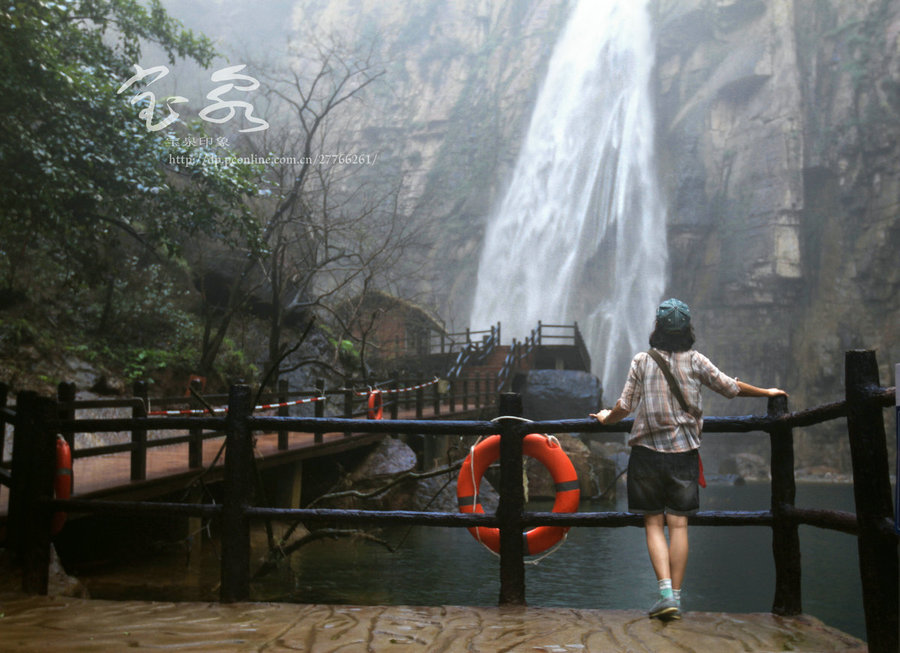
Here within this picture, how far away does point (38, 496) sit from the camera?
161 inches

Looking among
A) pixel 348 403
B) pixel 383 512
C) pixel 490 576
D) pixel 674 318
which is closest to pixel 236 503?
pixel 383 512

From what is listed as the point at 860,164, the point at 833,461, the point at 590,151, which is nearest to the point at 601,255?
the point at 590,151

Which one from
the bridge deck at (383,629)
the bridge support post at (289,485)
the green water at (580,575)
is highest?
the bridge deck at (383,629)

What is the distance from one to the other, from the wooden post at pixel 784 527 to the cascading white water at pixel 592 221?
33.2m

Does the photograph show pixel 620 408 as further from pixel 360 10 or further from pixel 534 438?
pixel 360 10

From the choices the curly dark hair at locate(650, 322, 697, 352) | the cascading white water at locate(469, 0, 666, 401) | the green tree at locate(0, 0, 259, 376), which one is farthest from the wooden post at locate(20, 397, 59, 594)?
the cascading white water at locate(469, 0, 666, 401)

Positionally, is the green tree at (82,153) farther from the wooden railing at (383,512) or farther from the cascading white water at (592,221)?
the cascading white water at (592,221)

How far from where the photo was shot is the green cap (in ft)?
11.9

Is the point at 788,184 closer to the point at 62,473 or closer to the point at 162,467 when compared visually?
the point at 162,467

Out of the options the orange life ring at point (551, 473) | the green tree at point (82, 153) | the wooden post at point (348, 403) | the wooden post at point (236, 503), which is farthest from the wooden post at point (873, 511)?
the wooden post at point (348, 403)

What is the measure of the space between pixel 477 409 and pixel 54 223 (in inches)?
472

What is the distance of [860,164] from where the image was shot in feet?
107

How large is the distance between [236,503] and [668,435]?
231 centimetres

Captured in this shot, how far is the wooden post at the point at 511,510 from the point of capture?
378 cm
